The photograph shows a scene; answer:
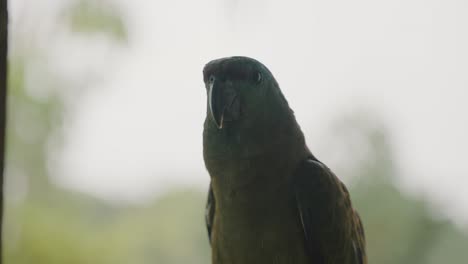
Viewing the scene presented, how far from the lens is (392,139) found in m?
1.71

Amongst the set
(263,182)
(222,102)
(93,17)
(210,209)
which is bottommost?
(210,209)

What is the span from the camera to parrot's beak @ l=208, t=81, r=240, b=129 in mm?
1132

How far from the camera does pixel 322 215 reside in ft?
3.94

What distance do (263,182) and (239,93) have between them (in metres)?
0.22

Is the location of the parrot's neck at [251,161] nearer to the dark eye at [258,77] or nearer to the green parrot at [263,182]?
the green parrot at [263,182]

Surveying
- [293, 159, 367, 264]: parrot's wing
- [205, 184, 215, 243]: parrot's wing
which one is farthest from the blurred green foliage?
[293, 159, 367, 264]: parrot's wing

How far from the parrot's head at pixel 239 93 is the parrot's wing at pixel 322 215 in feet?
0.57

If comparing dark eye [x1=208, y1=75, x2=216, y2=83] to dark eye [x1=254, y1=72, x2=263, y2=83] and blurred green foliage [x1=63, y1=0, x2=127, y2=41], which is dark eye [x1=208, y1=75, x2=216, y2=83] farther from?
blurred green foliage [x1=63, y1=0, x2=127, y2=41]

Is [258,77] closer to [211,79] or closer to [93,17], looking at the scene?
[211,79]

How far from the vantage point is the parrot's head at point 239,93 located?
3.76 ft

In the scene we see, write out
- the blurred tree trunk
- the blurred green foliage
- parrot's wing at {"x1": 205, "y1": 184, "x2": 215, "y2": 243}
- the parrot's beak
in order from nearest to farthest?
the blurred tree trunk, the parrot's beak, parrot's wing at {"x1": 205, "y1": 184, "x2": 215, "y2": 243}, the blurred green foliage

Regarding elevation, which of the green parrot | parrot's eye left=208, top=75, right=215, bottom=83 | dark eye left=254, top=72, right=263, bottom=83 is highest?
dark eye left=254, top=72, right=263, bottom=83

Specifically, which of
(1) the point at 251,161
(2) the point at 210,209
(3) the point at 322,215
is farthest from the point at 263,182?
(2) the point at 210,209

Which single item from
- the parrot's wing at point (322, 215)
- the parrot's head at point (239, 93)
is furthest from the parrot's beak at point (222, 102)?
the parrot's wing at point (322, 215)
